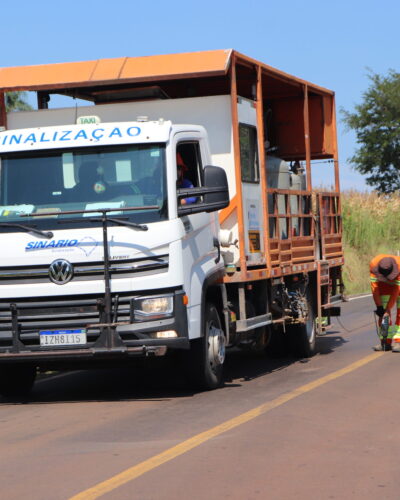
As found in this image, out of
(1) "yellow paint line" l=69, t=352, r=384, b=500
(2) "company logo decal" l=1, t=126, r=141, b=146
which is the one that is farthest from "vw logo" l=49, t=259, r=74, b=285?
(1) "yellow paint line" l=69, t=352, r=384, b=500

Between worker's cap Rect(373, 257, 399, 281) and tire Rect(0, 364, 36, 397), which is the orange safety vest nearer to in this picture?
worker's cap Rect(373, 257, 399, 281)

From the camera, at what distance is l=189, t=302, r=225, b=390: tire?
10.8 meters

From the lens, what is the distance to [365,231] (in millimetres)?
35844

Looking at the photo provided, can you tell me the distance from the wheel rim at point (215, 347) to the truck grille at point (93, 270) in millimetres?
1302

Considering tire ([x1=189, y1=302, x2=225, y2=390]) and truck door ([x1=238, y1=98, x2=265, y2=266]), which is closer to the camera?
tire ([x1=189, y1=302, x2=225, y2=390])

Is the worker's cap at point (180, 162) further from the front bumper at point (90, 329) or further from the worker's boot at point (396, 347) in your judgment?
the worker's boot at point (396, 347)

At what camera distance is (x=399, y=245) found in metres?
38.1

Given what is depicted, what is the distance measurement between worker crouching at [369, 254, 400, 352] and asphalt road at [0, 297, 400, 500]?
130cm

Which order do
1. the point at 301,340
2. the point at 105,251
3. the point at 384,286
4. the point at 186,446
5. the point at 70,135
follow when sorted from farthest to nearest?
the point at 384,286 → the point at 301,340 → the point at 70,135 → the point at 105,251 → the point at 186,446

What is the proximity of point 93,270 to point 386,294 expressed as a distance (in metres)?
6.10

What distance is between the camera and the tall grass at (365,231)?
32.9m

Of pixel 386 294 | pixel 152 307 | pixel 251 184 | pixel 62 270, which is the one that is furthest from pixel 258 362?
pixel 62 270

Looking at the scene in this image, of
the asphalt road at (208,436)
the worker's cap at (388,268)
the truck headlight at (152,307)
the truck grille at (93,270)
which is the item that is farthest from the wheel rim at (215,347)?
the worker's cap at (388,268)

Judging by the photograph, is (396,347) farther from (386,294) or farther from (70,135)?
(70,135)
